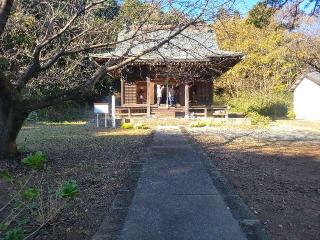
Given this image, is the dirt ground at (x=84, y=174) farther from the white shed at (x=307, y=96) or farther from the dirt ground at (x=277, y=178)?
the white shed at (x=307, y=96)

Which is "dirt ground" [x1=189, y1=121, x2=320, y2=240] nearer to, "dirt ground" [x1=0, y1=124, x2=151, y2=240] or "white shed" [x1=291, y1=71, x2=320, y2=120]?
"dirt ground" [x1=0, y1=124, x2=151, y2=240]

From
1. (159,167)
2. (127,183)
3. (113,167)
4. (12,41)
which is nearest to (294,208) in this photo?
(127,183)

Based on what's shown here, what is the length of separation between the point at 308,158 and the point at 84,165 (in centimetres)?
545

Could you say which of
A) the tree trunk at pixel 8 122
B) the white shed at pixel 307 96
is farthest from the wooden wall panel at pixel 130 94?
the tree trunk at pixel 8 122

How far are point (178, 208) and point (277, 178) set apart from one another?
313 centimetres

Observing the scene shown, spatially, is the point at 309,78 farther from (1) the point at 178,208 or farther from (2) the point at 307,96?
(1) the point at 178,208

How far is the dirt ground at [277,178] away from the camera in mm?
5171

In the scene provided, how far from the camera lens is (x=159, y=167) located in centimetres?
865

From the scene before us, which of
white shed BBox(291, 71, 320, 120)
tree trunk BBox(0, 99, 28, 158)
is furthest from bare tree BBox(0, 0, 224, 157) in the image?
white shed BBox(291, 71, 320, 120)

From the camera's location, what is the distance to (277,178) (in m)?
7.94

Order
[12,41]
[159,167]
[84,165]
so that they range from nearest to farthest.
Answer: [159,167], [84,165], [12,41]

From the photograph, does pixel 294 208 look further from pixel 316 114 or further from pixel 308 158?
pixel 316 114

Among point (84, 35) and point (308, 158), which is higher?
point (84, 35)

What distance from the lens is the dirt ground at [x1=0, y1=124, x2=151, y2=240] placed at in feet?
16.3
